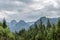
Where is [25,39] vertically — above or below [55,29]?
below

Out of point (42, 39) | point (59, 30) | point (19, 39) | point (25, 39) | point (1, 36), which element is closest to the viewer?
point (59, 30)

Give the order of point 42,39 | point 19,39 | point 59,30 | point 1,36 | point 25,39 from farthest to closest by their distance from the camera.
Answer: point 19,39 < point 25,39 < point 42,39 < point 1,36 < point 59,30

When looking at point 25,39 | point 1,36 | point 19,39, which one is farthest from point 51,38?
point 19,39

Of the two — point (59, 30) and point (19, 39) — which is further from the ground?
point (59, 30)

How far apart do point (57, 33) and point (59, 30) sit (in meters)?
1.46

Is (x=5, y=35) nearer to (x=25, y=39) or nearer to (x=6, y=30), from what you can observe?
(x=6, y=30)

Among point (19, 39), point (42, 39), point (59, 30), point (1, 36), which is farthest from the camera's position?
point (19, 39)

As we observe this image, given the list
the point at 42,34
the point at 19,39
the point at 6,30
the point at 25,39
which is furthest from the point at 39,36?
the point at 19,39

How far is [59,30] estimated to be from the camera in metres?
87.4

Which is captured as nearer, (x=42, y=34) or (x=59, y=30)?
(x=59, y=30)

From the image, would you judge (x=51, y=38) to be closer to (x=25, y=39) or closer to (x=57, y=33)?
(x=57, y=33)

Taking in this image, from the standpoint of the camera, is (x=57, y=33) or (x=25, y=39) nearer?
(x=57, y=33)

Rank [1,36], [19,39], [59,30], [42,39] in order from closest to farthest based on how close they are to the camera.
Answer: [59,30] → [1,36] → [42,39] → [19,39]

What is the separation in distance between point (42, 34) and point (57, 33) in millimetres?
18038
